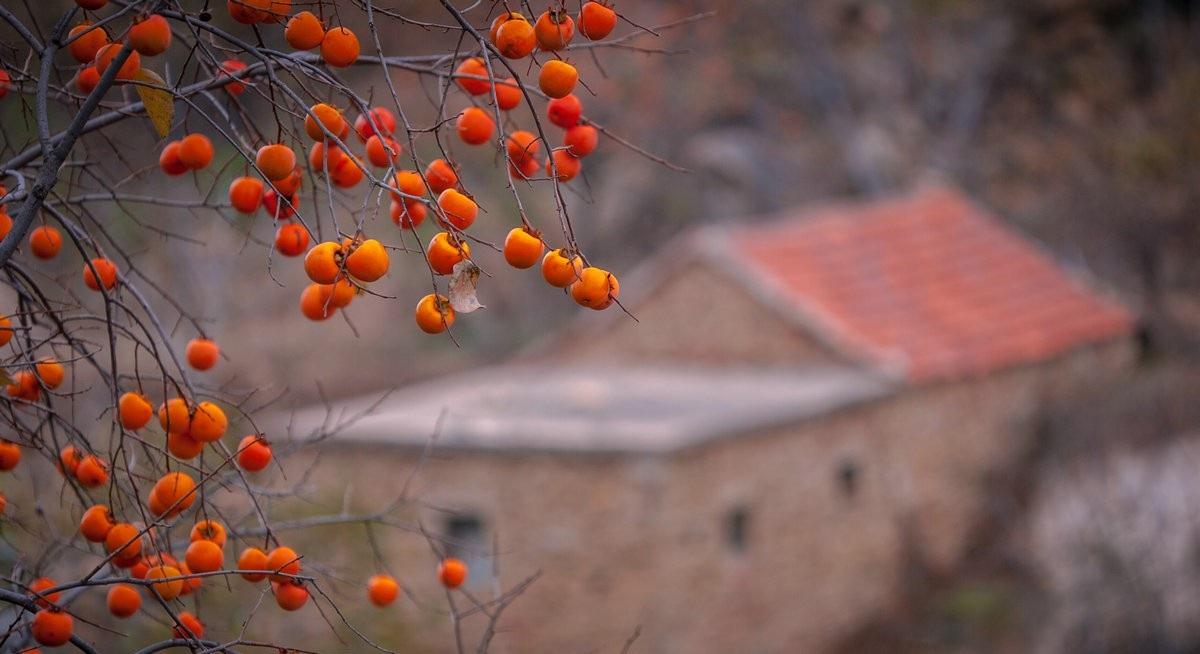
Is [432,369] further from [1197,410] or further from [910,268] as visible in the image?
[1197,410]

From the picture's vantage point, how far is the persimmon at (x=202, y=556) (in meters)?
2.02

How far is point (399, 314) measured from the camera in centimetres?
2241

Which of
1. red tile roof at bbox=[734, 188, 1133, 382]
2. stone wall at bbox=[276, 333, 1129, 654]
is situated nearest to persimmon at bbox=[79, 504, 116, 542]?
stone wall at bbox=[276, 333, 1129, 654]

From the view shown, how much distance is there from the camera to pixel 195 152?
2.14 meters

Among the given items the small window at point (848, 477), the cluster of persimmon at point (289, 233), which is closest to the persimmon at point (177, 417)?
the cluster of persimmon at point (289, 233)

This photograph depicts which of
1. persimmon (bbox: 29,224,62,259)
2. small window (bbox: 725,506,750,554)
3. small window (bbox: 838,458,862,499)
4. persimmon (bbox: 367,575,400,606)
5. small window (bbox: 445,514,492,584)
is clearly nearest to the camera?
persimmon (bbox: 29,224,62,259)

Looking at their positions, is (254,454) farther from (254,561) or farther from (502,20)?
(502,20)

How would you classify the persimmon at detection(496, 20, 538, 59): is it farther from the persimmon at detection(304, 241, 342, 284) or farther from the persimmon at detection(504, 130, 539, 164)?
the persimmon at detection(304, 241, 342, 284)

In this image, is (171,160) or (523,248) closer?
(523,248)

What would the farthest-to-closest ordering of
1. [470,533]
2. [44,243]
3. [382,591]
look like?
[470,533], [382,591], [44,243]

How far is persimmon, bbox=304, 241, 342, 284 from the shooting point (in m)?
1.75

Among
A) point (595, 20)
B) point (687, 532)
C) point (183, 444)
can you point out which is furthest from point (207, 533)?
point (687, 532)

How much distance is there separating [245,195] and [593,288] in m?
0.77

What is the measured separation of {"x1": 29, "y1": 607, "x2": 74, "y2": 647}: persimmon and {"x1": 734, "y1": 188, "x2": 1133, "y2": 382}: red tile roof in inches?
368
